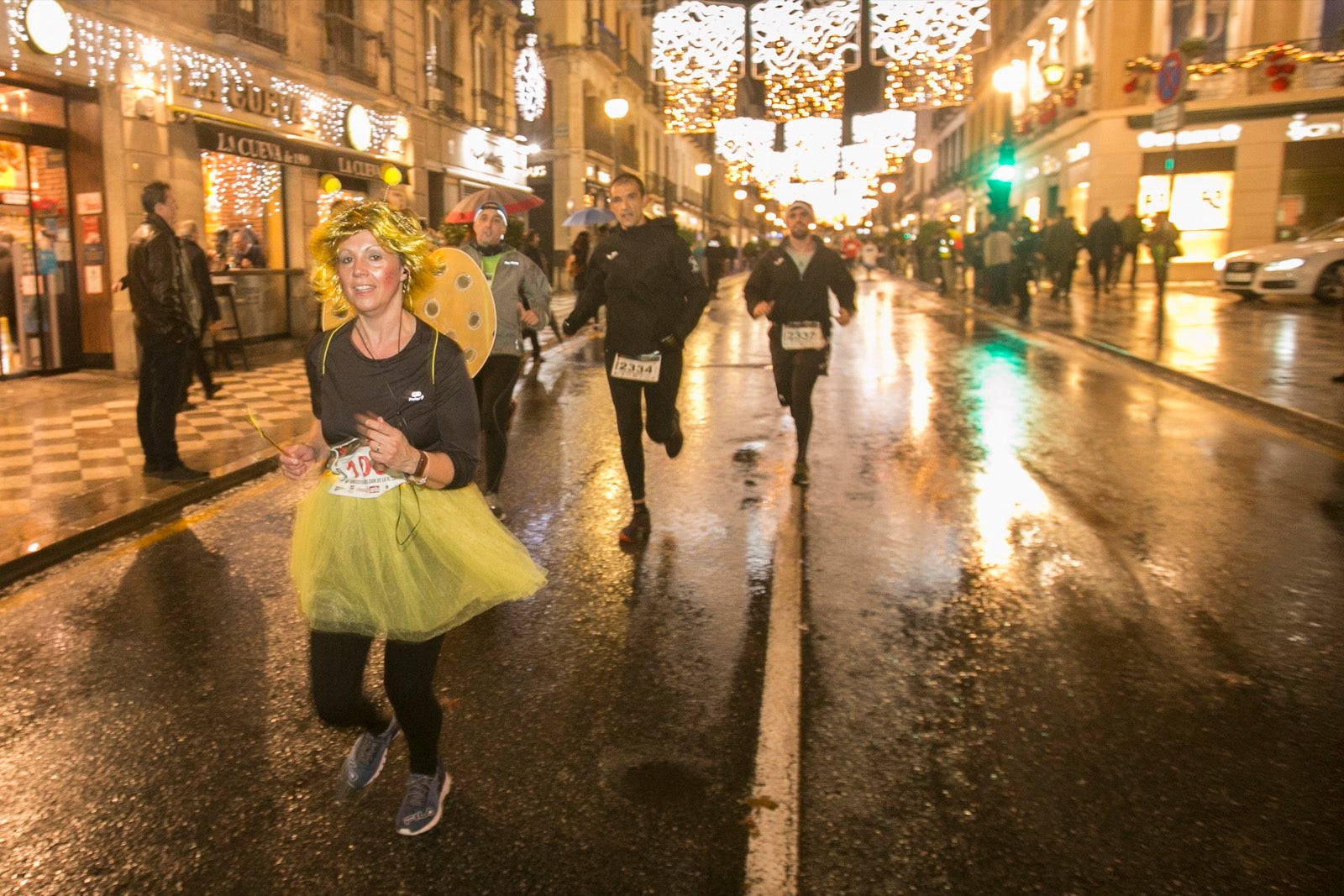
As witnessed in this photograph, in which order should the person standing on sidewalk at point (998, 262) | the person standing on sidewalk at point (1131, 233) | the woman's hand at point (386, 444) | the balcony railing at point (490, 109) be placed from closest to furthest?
the woman's hand at point (386, 444), the person standing on sidewalk at point (998, 262), the person standing on sidewalk at point (1131, 233), the balcony railing at point (490, 109)

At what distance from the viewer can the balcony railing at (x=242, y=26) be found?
13953 mm

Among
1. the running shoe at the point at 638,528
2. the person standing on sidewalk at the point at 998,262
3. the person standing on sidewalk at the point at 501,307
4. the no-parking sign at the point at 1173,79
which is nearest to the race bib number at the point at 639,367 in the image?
the person standing on sidewalk at the point at 501,307

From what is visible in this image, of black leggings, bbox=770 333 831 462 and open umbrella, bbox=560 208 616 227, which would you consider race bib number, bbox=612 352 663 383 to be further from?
open umbrella, bbox=560 208 616 227

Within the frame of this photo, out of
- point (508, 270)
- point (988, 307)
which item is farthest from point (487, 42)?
point (508, 270)

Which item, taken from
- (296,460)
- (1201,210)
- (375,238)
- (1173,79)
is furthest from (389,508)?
(1201,210)

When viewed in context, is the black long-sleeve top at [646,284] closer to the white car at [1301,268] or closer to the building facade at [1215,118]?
the white car at [1301,268]

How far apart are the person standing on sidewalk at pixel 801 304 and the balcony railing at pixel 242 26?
10.1 m

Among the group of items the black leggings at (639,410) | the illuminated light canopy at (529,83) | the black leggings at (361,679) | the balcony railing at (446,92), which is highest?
the illuminated light canopy at (529,83)

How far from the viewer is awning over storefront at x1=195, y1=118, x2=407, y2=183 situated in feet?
→ 43.9

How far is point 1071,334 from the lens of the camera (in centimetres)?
1658

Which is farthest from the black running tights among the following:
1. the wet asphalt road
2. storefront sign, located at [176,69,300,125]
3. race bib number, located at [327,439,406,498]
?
storefront sign, located at [176,69,300,125]

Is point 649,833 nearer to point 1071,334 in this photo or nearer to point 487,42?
point 1071,334

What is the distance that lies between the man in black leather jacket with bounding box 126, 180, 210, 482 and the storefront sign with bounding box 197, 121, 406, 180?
6849 millimetres

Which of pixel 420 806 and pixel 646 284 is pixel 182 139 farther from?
pixel 420 806
